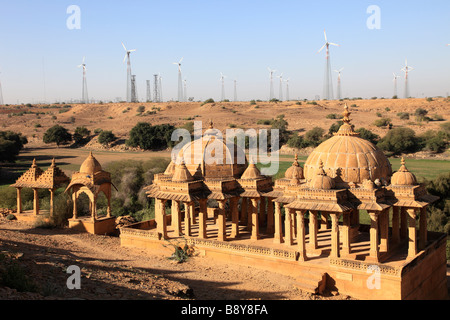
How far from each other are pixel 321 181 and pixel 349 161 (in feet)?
6.73

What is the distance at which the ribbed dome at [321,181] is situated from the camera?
65.0 feet

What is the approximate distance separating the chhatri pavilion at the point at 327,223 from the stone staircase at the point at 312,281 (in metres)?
0.04

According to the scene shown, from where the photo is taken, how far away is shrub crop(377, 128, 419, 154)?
185 ft

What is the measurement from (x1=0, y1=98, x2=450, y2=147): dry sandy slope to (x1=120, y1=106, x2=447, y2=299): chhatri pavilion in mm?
48404

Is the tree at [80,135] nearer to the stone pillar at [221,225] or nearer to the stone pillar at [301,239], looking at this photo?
the stone pillar at [221,225]

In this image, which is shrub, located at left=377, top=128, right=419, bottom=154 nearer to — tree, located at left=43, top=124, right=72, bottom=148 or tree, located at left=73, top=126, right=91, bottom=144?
tree, located at left=73, top=126, right=91, bottom=144

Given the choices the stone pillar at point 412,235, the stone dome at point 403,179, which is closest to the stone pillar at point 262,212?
the stone dome at point 403,179

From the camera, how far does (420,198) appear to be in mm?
20297

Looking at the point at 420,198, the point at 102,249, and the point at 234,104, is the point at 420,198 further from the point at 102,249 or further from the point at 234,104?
the point at 234,104

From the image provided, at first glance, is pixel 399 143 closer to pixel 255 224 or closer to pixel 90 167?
pixel 255 224

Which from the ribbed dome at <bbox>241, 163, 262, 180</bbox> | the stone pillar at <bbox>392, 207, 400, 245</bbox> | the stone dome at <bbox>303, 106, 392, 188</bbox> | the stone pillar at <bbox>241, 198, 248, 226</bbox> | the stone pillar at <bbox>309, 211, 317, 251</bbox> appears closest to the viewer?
the stone pillar at <bbox>309, 211, 317, 251</bbox>

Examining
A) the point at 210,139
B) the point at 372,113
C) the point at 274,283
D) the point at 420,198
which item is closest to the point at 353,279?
the point at 274,283

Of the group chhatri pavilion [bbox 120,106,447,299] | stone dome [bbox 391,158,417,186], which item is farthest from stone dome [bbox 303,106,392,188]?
stone dome [bbox 391,158,417,186]

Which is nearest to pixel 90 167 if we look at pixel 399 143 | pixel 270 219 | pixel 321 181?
pixel 270 219
